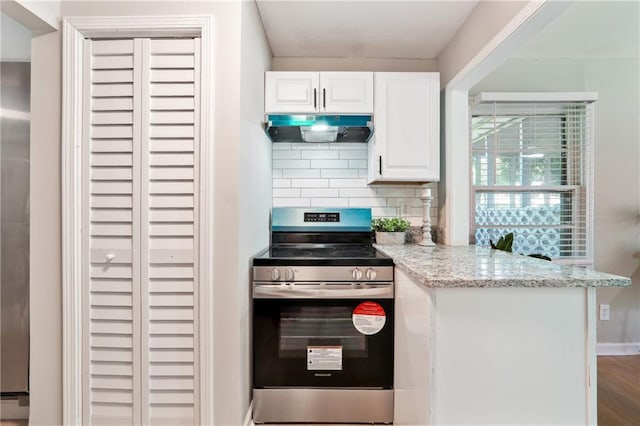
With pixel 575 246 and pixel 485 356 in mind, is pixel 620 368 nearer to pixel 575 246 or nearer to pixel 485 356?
pixel 575 246

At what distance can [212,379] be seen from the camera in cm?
148

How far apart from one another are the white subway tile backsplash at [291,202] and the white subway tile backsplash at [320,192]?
5 cm

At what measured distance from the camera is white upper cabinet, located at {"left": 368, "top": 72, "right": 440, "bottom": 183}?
7.07 feet

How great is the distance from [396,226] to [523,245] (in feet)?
4.11

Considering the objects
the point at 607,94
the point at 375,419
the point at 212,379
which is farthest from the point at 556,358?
the point at 607,94

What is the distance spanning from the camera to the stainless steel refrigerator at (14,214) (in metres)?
1.65

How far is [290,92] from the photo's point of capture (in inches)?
83.6

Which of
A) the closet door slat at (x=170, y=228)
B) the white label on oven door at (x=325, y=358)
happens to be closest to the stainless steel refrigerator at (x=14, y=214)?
the closet door slat at (x=170, y=228)

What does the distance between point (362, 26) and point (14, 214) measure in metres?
2.33

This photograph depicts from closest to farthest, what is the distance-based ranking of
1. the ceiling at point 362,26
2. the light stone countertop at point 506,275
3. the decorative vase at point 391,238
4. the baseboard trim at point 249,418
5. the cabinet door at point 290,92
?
the light stone countertop at point 506,275
the baseboard trim at point 249,418
the ceiling at point 362,26
the cabinet door at point 290,92
the decorative vase at point 391,238

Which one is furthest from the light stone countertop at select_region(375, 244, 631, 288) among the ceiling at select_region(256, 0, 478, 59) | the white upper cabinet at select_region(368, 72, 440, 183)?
the ceiling at select_region(256, 0, 478, 59)

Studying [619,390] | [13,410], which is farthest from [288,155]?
[619,390]

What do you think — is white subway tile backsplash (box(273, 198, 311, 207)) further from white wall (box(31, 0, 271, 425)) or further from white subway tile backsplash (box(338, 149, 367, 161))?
white wall (box(31, 0, 271, 425))

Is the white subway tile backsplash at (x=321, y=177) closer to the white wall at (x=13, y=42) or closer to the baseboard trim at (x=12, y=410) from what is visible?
the white wall at (x=13, y=42)
